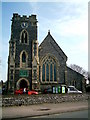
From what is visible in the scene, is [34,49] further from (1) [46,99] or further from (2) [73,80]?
(1) [46,99]

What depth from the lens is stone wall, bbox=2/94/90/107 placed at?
17344 mm

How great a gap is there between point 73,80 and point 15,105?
2186cm

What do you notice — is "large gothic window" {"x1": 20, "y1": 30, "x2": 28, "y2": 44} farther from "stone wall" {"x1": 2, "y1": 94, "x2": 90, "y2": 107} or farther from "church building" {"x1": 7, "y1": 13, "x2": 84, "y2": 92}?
"stone wall" {"x1": 2, "y1": 94, "x2": 90, "y2": 107}

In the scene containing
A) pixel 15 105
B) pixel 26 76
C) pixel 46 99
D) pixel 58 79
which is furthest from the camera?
pixel 58 79

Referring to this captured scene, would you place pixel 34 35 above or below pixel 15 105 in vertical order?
above

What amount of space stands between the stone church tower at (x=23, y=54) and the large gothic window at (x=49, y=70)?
194cm

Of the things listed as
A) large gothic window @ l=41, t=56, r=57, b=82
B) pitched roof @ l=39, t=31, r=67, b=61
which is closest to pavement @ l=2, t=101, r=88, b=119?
large gothic window @ l=41, t=56, r=57, b=82

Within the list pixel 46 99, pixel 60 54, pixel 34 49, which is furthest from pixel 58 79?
pixel 46 99

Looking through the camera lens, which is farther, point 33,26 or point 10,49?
point 33,26

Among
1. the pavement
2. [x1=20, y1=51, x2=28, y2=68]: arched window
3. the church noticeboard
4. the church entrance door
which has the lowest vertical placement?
the pavement

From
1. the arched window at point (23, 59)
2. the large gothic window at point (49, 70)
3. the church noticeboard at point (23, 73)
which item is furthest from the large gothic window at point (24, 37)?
the church noticeboard at point (23, 73)

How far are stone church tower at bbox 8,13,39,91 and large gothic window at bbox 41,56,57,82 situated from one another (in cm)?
194

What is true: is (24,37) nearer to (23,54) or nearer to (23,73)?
(23,54)

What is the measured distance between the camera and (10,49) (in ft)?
113
